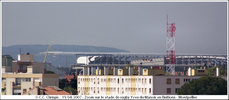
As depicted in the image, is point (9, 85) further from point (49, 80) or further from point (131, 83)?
point (131, 83)

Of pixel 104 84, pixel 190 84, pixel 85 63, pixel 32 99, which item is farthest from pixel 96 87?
pixel 85 63

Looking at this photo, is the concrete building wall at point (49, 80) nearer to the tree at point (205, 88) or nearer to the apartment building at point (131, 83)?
the apartment building at point (131, 83)

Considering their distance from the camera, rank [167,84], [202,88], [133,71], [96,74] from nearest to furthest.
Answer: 1. [202,88]
2. [167,84]
3. [133,71]
4. [96,74]

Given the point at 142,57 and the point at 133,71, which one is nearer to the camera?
the point at 133,71

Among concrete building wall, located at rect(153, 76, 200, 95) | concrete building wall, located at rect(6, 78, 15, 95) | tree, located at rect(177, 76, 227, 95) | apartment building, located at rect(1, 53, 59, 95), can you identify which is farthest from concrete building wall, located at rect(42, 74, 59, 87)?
tree, located at rect(177, 76, 227, 95)

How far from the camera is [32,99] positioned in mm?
39312

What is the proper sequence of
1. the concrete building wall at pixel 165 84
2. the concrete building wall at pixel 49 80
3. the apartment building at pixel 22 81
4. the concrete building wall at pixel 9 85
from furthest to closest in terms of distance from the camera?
the concrete building wall at pixel 49 80 < the concrete building wall at pixel 165 84 < the apartment building at pixel 22 81 < the concrete building wall at pixel 9 85

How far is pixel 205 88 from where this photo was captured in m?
61.1

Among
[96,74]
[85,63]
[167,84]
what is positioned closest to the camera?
[167,84]

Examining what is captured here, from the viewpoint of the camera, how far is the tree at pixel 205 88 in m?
60.3

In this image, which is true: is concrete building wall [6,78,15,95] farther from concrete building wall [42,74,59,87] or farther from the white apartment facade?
the white apartment facade

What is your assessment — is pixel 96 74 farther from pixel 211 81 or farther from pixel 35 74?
pixel 211 81

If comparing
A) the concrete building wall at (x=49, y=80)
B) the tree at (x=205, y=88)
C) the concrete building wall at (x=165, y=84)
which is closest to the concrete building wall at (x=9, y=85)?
the concrete building wall at (x=49, y=80)

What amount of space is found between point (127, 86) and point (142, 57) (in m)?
121
